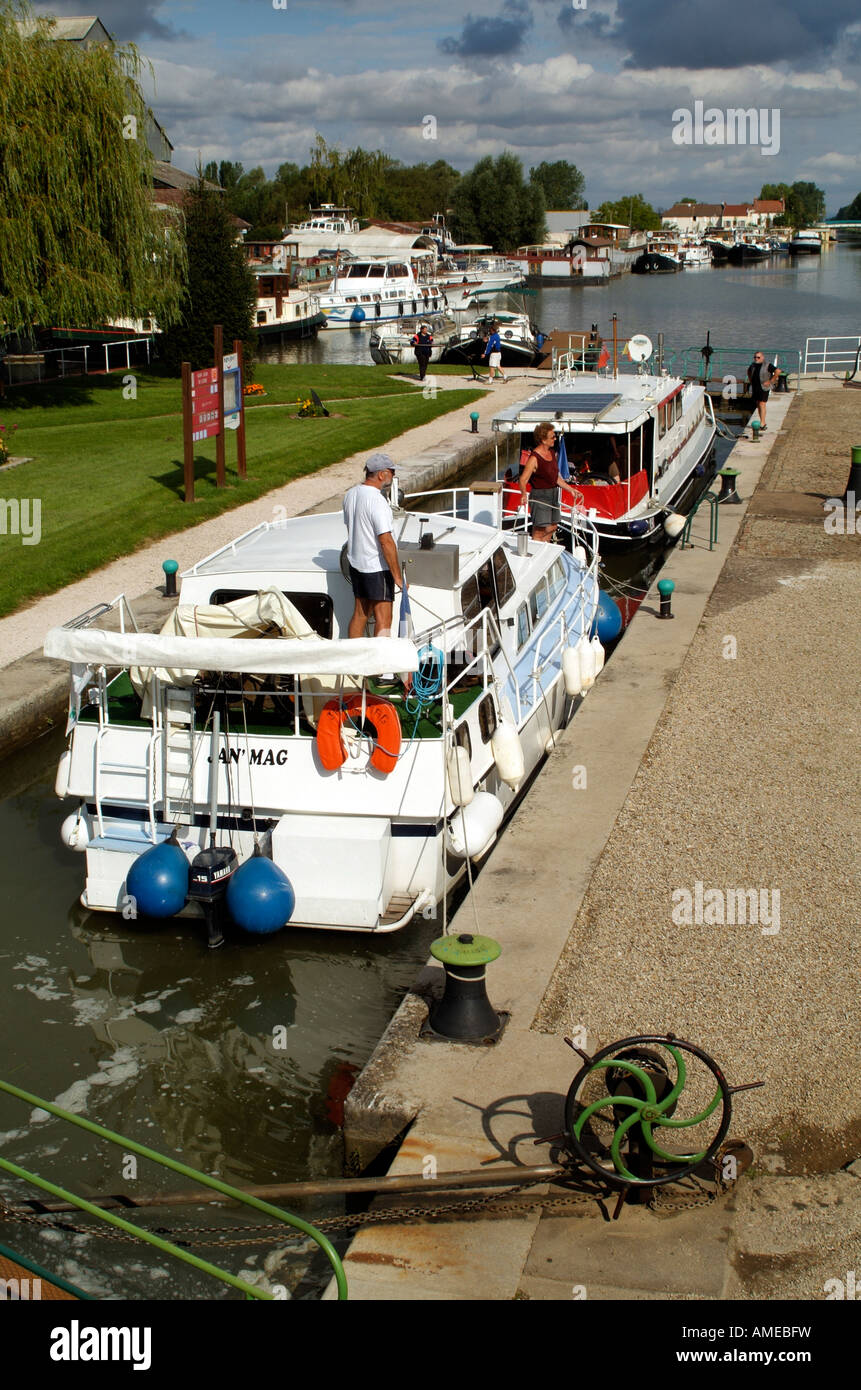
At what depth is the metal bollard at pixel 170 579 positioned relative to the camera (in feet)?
48.5

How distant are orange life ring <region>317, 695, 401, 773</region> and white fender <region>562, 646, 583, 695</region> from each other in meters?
3.14

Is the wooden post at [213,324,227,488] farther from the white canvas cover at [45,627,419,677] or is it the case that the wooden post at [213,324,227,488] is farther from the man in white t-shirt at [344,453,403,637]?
the white canvas cover at [45,627,419,677]

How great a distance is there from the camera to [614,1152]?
5.33m

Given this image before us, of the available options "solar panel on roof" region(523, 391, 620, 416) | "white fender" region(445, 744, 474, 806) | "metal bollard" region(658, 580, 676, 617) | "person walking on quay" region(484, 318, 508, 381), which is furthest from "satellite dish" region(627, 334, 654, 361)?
"person walking on quay" region(484, 318, 508, 381)

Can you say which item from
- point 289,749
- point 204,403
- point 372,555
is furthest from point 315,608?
point 204,403

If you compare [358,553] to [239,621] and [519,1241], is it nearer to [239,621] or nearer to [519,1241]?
[239,621]

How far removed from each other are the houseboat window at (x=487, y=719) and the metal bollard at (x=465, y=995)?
285cm

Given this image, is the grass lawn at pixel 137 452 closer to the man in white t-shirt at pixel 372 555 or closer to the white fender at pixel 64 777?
the white fender at pixel 64 777

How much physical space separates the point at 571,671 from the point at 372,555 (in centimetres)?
291

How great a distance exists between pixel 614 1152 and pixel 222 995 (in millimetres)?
3812

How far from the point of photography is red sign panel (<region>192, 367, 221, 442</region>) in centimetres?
1975
